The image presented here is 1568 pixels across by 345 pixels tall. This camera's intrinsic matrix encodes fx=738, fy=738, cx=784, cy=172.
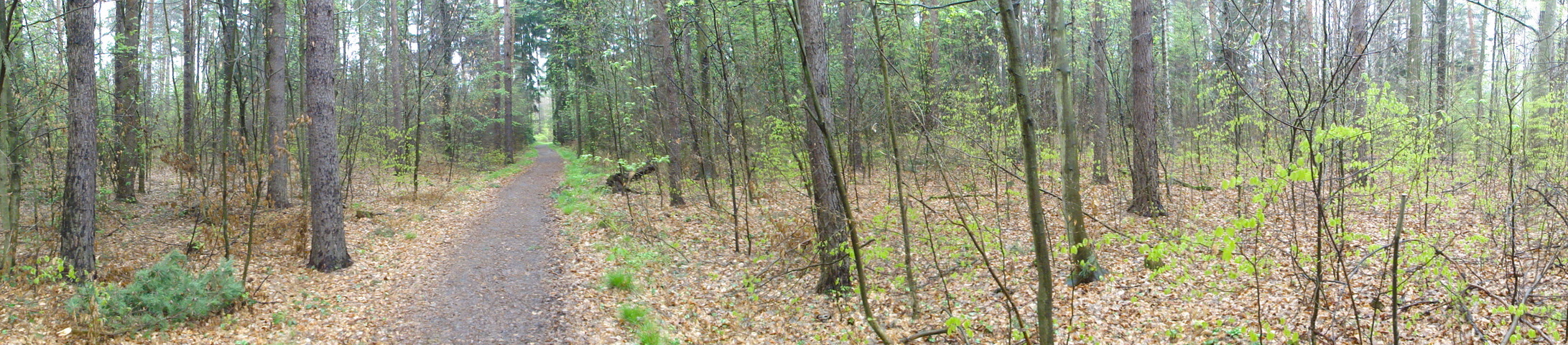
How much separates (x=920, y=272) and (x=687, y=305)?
8.54 ft

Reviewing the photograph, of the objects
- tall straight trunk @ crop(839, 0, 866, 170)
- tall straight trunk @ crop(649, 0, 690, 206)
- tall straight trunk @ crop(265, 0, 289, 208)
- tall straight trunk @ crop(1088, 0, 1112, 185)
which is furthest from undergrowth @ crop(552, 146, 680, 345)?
tall straight trunk @ crop(1088, 0, 1112, 185)

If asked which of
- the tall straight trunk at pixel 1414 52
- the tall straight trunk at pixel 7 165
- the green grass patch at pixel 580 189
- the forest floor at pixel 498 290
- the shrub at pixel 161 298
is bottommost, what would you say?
the forest floor at pixel 498 290

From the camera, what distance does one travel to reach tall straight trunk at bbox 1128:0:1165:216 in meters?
9.42

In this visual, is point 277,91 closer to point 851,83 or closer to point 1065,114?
point 851,83

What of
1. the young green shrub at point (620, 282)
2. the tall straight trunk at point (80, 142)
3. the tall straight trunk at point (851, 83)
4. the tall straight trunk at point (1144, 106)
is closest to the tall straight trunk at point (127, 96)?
the tall straight trunk at point (80, 142)

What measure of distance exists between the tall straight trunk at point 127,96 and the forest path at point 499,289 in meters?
5.32

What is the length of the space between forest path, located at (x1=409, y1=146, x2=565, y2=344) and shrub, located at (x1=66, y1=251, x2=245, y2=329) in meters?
1.66

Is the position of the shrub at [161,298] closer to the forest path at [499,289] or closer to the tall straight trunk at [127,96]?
the forest path at [499,289]

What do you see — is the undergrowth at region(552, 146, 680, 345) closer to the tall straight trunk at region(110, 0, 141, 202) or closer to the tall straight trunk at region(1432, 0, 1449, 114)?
the tall straight trunk at region(110, 0, 141, 202)

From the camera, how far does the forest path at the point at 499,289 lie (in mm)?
6734

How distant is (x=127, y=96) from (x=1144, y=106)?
48.9 ft

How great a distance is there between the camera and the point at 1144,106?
962 centimetres

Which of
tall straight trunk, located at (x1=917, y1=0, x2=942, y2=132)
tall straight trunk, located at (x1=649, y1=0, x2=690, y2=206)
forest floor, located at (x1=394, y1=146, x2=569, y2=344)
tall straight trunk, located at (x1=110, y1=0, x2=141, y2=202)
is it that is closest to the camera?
forest floor, located at (x1=394, y1=146, x2=569, y2=344)

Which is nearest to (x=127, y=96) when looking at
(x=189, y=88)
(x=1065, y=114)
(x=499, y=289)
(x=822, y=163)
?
(x=189, y=88)
